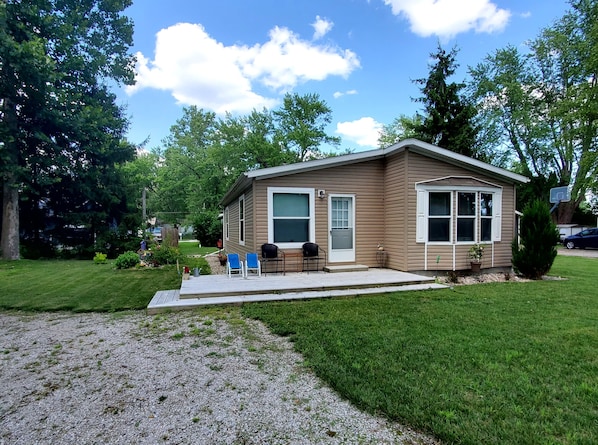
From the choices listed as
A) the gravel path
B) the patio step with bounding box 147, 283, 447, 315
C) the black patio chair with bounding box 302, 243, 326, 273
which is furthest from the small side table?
the gravel path

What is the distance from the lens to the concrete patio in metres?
5.61

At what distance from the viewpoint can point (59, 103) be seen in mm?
13281

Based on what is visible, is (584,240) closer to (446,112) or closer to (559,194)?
(559,194)

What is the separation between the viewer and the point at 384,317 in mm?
4648

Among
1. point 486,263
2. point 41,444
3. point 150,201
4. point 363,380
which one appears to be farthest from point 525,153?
point 150,201

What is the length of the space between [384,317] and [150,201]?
37.0 meters

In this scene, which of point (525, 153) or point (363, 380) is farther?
point (525, 153)

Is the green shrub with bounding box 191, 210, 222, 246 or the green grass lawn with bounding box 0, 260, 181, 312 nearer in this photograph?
the green grass lawn with bounding box 0, 260, 181, 312

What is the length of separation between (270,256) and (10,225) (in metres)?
12.3

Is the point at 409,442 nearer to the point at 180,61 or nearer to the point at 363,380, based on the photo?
the point at 363,380

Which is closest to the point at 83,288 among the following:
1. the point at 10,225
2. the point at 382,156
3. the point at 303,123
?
the point at 382,156

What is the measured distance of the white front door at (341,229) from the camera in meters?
8.63

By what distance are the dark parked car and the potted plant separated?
15.9m

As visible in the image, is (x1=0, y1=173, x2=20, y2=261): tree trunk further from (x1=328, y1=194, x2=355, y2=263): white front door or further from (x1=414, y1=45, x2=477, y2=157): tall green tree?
(x1=414, y1=45, x2=477, y2=157): tall green tree
